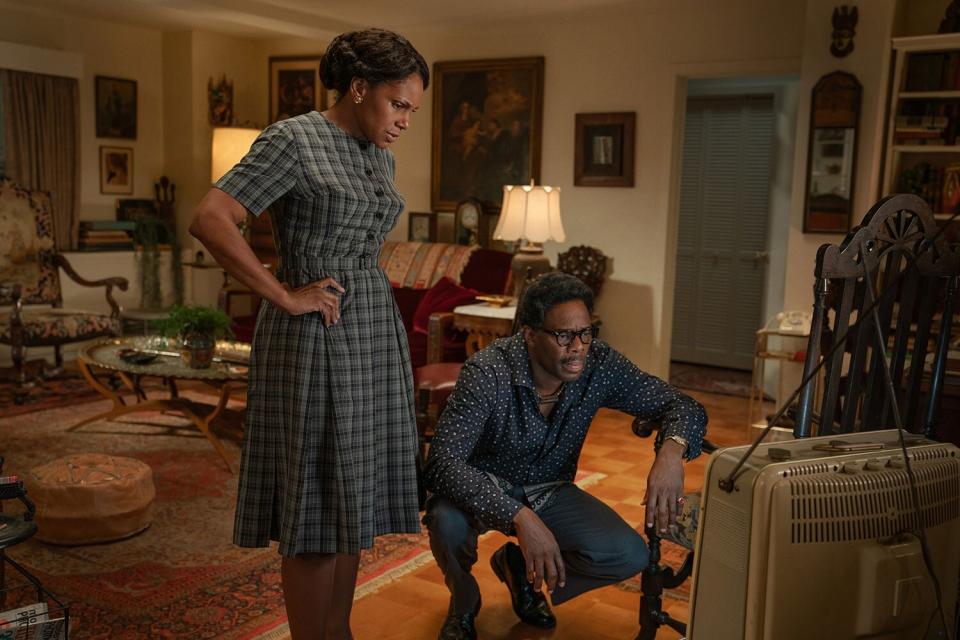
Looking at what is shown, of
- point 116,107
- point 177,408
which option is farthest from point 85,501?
point 116,107

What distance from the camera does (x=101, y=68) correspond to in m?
6.99

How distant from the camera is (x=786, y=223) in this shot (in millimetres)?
6398

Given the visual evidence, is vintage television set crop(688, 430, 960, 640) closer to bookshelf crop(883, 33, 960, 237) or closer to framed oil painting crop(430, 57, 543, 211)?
bookshelf crop(883, 33, 960, 237)

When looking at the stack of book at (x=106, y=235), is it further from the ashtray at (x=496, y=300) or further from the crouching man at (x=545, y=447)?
the crouching man at (x=545, y=447)

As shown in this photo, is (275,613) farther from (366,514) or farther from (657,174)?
(657,174)

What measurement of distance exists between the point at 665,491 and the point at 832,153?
133 inches

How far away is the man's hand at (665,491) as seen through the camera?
6.98 feet

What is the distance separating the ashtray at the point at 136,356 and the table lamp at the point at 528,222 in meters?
1.97

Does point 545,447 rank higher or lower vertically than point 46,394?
higher

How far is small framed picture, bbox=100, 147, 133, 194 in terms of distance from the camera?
7066 millimetres

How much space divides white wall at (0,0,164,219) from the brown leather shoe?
5361 mm

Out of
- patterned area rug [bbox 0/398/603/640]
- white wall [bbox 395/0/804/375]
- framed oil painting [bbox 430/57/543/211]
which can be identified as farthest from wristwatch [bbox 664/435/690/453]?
framed oil painting [bbox 430/57/543/211]

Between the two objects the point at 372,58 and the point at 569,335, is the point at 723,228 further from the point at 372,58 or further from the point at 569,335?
the point at 372,58

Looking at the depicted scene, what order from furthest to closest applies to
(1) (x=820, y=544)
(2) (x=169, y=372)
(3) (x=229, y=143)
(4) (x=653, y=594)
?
1. (3) (x=229, y=143)
2. (2) (x=169, y=372)
3. (4) (x=653, y=594)
4. (1) (x=820, y=544)
